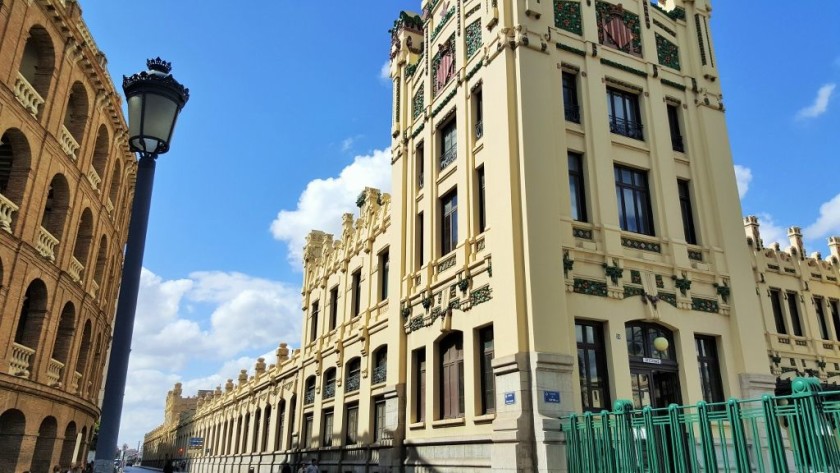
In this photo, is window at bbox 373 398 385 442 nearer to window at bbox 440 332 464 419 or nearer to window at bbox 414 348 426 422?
window at bbox 414 348 426 422

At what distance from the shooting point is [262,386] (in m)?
40.3

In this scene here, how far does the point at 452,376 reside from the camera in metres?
18.3

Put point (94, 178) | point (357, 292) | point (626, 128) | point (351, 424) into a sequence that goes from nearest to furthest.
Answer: point (626, 128)
point (94, 178)
point (351, 424)
point (357, 292)

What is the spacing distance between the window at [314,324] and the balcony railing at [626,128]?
19.7 meters

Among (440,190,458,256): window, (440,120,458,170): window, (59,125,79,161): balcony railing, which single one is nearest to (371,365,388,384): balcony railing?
(440,190,458,256): window

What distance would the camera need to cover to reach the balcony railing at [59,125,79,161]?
862 inches

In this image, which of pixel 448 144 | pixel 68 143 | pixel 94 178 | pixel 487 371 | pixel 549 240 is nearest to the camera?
pixel 549 240

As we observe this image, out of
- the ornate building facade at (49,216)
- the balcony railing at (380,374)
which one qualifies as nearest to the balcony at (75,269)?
the ornate building facade at (49,216)

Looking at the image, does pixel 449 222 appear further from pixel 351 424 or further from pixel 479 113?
pixel 351 424

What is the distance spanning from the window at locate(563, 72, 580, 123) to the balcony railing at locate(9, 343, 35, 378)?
57.5ft

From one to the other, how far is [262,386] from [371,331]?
18.3 meters

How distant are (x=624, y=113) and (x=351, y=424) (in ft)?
51.9

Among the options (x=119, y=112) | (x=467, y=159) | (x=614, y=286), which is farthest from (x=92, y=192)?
(x=614, y=286)

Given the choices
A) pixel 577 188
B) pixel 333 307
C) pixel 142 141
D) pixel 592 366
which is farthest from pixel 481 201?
pixel 333 307
